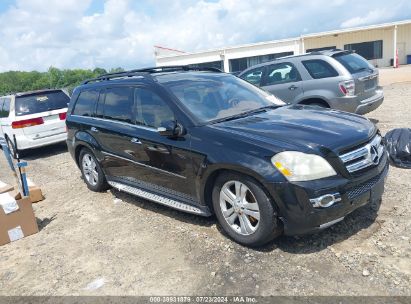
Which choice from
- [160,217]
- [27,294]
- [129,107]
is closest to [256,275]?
[160,217]

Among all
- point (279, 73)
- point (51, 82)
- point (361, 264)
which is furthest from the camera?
point (51, 82)

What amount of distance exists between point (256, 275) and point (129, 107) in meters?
2.78

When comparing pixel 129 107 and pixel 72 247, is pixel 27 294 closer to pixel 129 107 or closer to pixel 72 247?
pixel 72 247

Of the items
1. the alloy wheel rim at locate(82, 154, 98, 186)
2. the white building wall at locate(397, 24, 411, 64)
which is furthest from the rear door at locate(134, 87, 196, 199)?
the white building wall at locate(397, 24, 411, 64)

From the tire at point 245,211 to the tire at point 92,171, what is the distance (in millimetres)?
2651

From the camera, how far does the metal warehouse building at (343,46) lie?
119 feet

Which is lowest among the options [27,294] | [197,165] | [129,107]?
[27,294]

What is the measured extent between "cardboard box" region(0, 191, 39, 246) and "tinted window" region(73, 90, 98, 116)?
1.74 m

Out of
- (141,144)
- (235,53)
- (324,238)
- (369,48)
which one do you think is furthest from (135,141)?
(369,48)

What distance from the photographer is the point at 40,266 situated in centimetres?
416

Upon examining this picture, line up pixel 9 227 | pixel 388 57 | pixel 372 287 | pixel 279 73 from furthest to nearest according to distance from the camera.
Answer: pixel 388 57, pixel 279 73, pixel 9 227, pixel 372 287

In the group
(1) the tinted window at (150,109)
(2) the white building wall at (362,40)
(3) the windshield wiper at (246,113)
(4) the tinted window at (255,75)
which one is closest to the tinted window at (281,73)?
(4) the tinted window at (255,75)

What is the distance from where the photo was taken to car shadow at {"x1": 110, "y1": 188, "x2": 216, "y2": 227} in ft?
15.2

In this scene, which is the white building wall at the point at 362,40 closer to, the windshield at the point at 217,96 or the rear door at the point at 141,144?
the windshield at the point at 217,96
